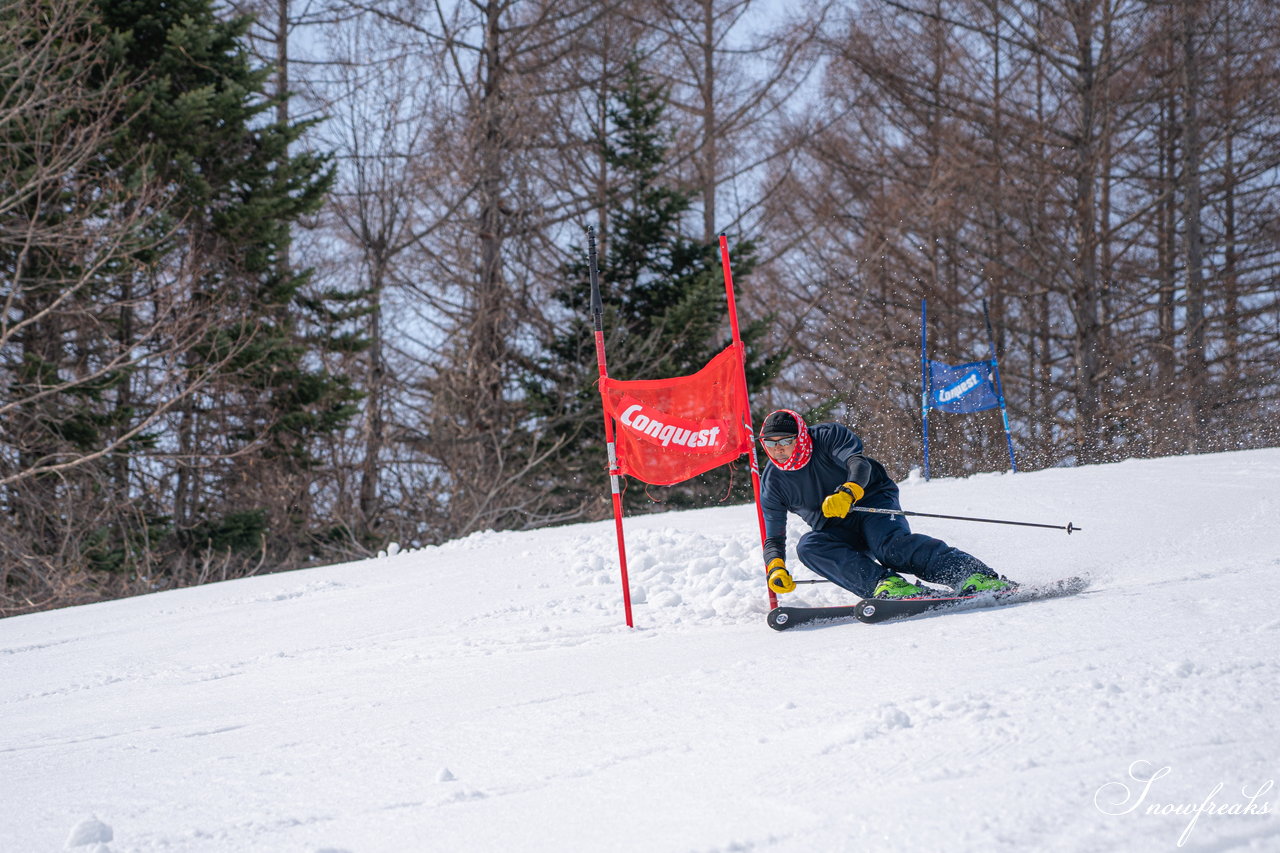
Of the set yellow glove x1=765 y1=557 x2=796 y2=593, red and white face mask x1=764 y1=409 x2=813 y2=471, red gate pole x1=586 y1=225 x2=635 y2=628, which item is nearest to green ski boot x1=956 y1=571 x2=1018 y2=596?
A: yellow glove x1=765 y1=557 x2=796 y2=593

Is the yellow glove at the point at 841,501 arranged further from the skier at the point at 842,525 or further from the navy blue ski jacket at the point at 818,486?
the navy blue ski jacket at the point at 818,486

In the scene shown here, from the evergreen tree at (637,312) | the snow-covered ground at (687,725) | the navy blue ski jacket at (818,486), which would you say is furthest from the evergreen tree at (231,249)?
the navy blue ski jacket at (818,486)

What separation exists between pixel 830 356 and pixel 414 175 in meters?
9.22

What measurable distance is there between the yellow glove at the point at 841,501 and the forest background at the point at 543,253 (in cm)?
822

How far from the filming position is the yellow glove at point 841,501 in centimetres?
454

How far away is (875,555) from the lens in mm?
4879

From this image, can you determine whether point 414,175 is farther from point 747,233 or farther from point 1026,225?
point 1026,225

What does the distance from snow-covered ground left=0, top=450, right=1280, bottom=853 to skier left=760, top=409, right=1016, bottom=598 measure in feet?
1.52

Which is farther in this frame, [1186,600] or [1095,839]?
[1186,600]

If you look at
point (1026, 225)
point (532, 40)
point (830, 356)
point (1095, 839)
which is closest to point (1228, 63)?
point (1026, 225)

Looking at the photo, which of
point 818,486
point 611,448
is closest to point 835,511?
point 818,486

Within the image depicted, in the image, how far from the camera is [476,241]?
17.6 m

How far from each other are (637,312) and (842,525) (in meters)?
11.9

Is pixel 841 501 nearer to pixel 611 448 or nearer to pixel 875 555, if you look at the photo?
pixel 875 555
